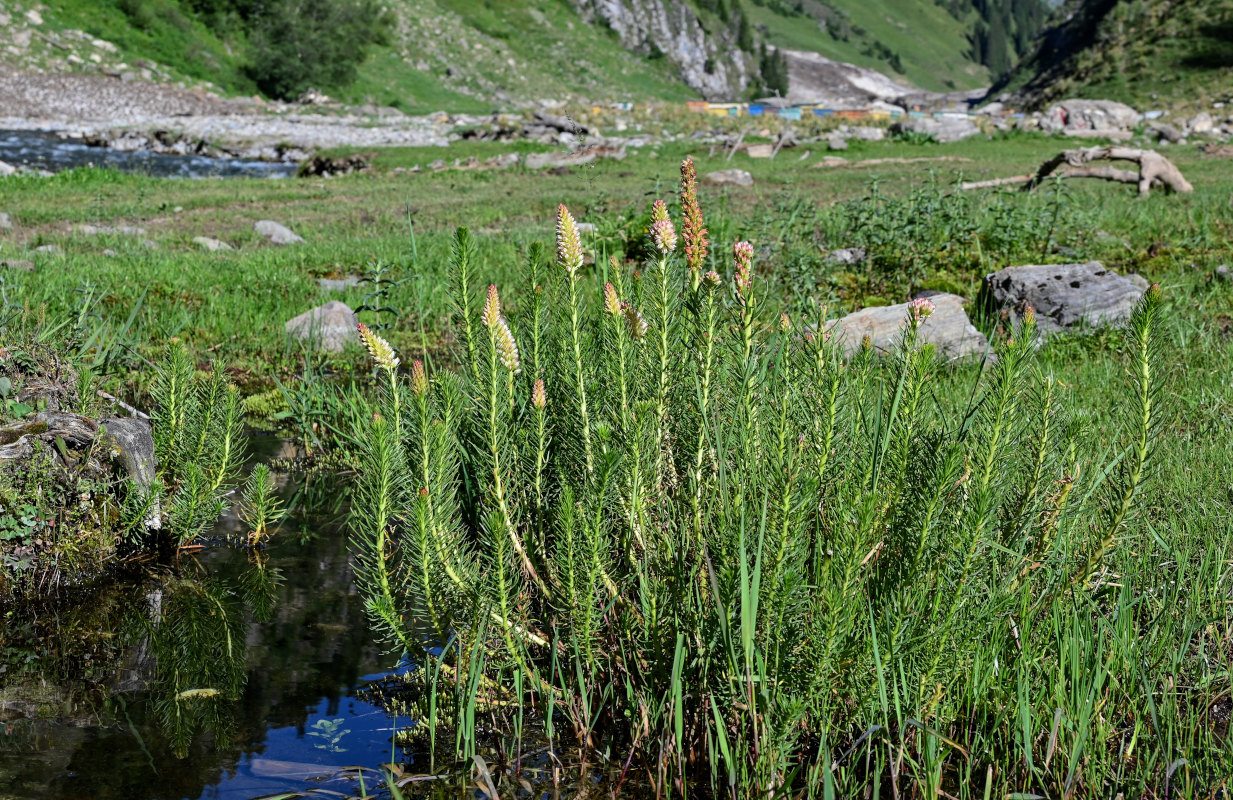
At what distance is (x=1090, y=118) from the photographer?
117ft

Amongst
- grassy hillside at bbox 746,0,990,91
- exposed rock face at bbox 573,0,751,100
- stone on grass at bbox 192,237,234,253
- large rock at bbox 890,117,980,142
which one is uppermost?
grassy hillside at bbox 746,0,990,91

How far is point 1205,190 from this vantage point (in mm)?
12336

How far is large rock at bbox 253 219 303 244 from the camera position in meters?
11.7

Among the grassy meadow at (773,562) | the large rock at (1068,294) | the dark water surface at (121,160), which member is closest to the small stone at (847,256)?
the large rock at (1068,294)

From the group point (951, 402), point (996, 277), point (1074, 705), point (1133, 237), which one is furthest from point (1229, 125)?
point (1074, 705)

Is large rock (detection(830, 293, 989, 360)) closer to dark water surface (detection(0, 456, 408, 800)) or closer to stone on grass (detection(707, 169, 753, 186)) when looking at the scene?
dark water surface (detection(0, 456, 408, 800))

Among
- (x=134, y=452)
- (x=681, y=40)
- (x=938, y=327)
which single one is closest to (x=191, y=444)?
(x=134, y=452)

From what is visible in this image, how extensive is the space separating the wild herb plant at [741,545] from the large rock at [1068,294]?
4197 millimetres

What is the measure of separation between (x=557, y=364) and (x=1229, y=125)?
3615 cm

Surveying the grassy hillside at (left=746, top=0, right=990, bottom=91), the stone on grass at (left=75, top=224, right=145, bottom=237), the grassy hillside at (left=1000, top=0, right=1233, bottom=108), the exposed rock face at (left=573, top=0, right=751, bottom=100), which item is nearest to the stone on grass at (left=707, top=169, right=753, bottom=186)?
the stone on grass at (left=75, top=224, right=145, bottom=237)

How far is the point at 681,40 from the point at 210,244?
3887 inches

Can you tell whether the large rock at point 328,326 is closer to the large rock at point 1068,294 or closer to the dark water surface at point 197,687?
the dark water surface at point 197,687

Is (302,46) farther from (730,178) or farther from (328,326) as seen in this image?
(328,326)

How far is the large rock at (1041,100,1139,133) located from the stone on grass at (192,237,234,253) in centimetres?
2932
